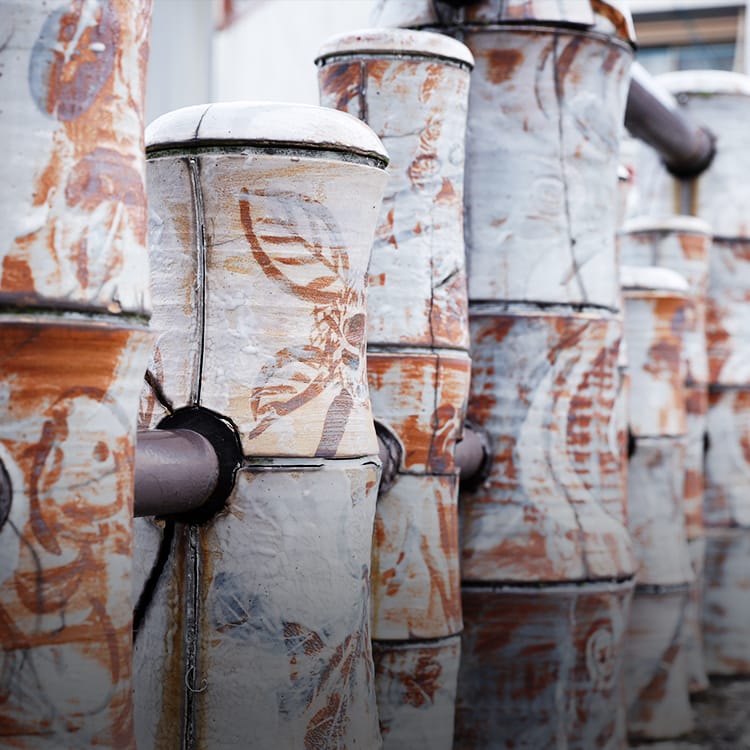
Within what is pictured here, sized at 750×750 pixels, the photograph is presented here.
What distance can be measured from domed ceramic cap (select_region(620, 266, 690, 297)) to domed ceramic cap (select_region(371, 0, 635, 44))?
801 mm

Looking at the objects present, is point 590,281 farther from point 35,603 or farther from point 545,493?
point 35,603

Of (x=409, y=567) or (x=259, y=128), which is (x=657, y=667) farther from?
(x=259, y=128)

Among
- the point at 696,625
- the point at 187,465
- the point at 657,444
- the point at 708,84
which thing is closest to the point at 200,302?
the point at 187,465

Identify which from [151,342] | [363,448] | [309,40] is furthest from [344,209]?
[309,40]

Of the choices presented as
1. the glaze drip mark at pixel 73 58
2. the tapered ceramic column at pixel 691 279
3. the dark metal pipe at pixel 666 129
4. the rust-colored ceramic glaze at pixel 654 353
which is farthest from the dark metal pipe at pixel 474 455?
the glaze drip mark at pixel 73 58

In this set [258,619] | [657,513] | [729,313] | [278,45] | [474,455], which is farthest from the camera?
[278,45]

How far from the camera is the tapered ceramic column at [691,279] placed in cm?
385

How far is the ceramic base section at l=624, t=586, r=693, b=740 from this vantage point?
8.03 feet

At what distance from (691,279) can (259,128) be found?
251 centimetres

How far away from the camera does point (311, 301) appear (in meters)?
1.72

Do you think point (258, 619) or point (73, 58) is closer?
point (73, 58)

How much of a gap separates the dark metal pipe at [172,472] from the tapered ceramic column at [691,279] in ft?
7.71

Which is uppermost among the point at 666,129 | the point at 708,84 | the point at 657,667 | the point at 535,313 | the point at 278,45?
the point at 278,45

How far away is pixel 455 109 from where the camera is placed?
2283 millimetres
